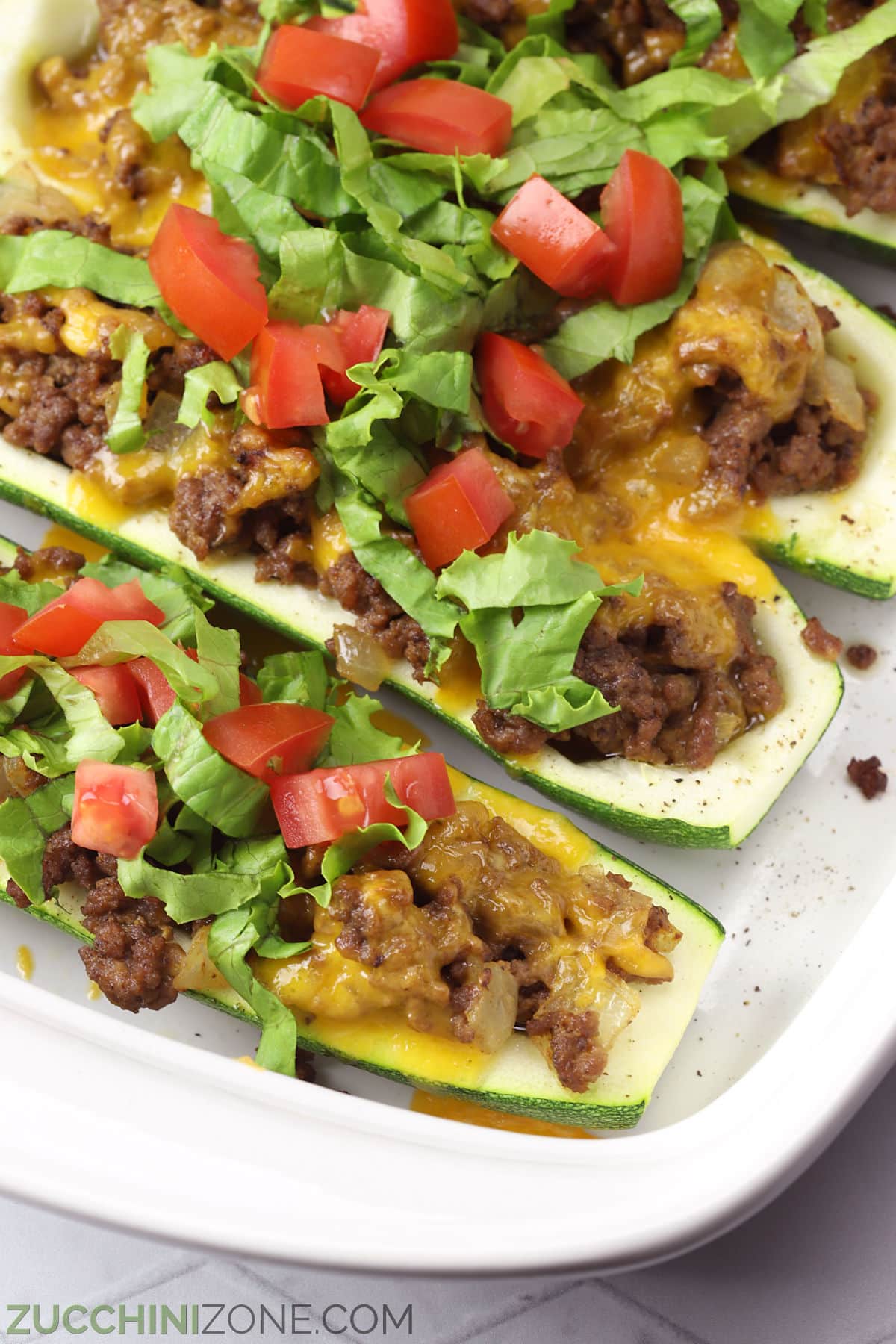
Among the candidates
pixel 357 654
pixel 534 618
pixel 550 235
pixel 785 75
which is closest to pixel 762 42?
pixel 785 75

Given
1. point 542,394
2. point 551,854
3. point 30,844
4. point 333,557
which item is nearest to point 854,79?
point 542,394

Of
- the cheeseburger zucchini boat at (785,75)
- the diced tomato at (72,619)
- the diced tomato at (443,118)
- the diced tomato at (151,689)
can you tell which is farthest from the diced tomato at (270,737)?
the cheeseburger zucchini boat at (785,75)

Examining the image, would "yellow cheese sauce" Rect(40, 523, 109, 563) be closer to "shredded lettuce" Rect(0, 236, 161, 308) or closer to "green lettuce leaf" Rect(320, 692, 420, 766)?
"shredded lettuce" Rect(0, 236, 161, 308)

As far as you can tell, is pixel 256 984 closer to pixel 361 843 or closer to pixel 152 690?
pixel 361 843

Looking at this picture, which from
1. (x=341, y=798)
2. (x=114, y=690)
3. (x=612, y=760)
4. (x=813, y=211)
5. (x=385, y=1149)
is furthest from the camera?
(x=813, y=211)

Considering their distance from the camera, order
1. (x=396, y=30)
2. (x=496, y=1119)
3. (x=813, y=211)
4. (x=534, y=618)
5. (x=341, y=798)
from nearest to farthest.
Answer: (x=341, y=798), (x=534, y=618), (x=496, y=1119), (x=396, y=30), (x=813, y=211)

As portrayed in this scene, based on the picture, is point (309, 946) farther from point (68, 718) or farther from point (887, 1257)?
point (887, 1257)
